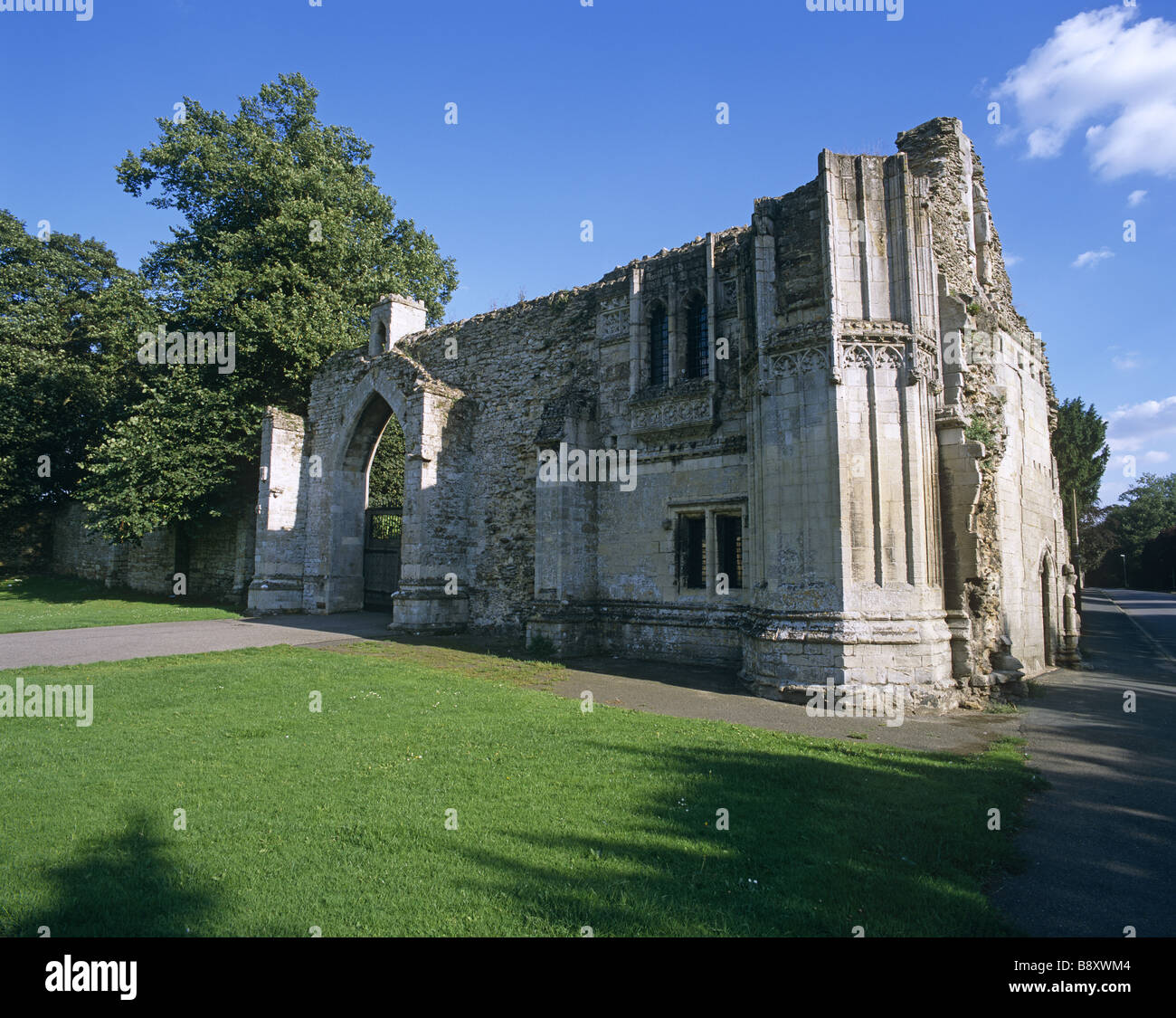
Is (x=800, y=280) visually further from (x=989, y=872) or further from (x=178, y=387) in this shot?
(x=178, y=387)

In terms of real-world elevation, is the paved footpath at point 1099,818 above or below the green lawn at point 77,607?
below

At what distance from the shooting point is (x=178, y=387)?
2217cm

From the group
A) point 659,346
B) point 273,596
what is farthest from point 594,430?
point 273,596

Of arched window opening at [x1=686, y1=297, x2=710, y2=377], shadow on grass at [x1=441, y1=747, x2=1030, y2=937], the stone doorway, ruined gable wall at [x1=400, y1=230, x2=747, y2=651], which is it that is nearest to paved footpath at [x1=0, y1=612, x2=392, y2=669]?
ruined gable wall at [x1=400, y1=230, x2=747, y2=651]

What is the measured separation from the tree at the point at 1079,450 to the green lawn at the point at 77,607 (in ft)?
133

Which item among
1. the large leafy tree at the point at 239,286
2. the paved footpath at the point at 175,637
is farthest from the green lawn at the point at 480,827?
the large leafy tree at the point at 239,286

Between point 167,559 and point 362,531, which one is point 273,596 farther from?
point 167,559

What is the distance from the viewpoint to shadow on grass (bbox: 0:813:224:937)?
348cm

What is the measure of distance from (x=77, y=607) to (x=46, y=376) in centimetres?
1139

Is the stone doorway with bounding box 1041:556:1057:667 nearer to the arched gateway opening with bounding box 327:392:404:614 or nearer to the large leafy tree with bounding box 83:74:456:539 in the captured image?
the arched gateway opening with bounding box 327:392:404:614

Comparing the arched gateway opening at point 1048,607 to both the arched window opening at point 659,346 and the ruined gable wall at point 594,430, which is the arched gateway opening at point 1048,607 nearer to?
the ruined gable wall at point 594,430

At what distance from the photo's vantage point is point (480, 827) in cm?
483

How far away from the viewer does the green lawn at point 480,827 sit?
12.1 ft
